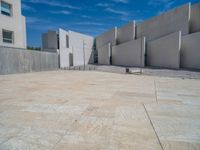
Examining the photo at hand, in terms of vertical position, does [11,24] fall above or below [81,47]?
below

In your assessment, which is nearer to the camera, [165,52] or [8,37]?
[8,37]

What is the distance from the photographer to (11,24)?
14.5m

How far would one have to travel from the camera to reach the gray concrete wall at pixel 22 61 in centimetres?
1345

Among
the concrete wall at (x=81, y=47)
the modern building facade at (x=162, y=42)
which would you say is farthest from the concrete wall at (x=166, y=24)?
the concrete wall at (x=81, y=47)

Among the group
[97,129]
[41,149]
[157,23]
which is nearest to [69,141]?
[41,149]

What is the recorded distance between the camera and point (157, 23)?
27.5 meters

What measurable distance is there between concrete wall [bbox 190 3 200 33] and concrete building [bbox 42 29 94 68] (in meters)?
17.0

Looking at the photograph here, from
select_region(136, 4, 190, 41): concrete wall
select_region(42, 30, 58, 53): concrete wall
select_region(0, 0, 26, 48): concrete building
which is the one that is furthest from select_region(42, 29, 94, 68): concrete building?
select_region(136, 4, 190, 41): concrete wall

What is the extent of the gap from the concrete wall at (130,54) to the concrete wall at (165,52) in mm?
1485

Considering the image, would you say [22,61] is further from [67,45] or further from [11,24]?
[67,45]

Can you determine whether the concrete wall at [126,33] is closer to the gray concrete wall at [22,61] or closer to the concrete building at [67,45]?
the concrete building at [67,45]

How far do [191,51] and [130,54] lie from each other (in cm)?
1124

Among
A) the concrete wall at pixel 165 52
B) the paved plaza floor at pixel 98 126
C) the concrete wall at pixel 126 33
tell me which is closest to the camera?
the paved plaza floor at pixel 98 126

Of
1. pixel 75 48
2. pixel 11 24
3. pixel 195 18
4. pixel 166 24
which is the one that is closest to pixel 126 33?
pixel 166 24
